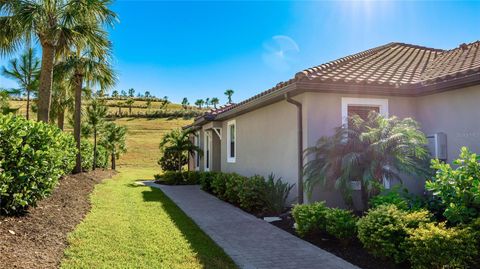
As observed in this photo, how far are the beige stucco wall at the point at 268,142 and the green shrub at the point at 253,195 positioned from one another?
0.77 metres

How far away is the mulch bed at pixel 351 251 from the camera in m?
5.31

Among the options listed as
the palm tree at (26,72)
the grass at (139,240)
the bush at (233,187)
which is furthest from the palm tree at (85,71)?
the bush at (233,187)

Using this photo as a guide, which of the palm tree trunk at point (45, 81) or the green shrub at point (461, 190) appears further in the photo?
the palm tree trunk at point (45, 81)

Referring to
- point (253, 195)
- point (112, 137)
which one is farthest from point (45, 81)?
point (112, 137)

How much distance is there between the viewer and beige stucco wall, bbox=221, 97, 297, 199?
959 cm

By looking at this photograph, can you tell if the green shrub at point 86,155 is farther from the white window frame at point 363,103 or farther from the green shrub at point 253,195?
the white window frame at point 363,103

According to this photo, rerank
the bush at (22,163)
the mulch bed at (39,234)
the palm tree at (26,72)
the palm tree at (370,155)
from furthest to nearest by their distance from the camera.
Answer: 1. the palm tree at (26,72)
2. the palm tree at (370,155)
3. the bush at (22,163)
4. the mulch bed at (39,234)

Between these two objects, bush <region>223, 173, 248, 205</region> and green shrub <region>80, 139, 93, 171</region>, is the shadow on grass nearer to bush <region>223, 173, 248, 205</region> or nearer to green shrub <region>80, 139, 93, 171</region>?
bush <region>223, 173, 248, 205</region>

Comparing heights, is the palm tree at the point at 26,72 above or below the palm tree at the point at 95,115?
above

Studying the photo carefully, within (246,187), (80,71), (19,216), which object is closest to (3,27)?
(80,71)

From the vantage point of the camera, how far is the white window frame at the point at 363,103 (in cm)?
848

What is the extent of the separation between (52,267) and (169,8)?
12.6 metres

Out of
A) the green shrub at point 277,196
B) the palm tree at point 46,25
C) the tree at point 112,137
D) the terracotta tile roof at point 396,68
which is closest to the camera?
the terracotta tile roof at point 396,68

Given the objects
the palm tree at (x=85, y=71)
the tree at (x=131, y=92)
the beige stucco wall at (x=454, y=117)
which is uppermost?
the tree at (x=131, y=92)
